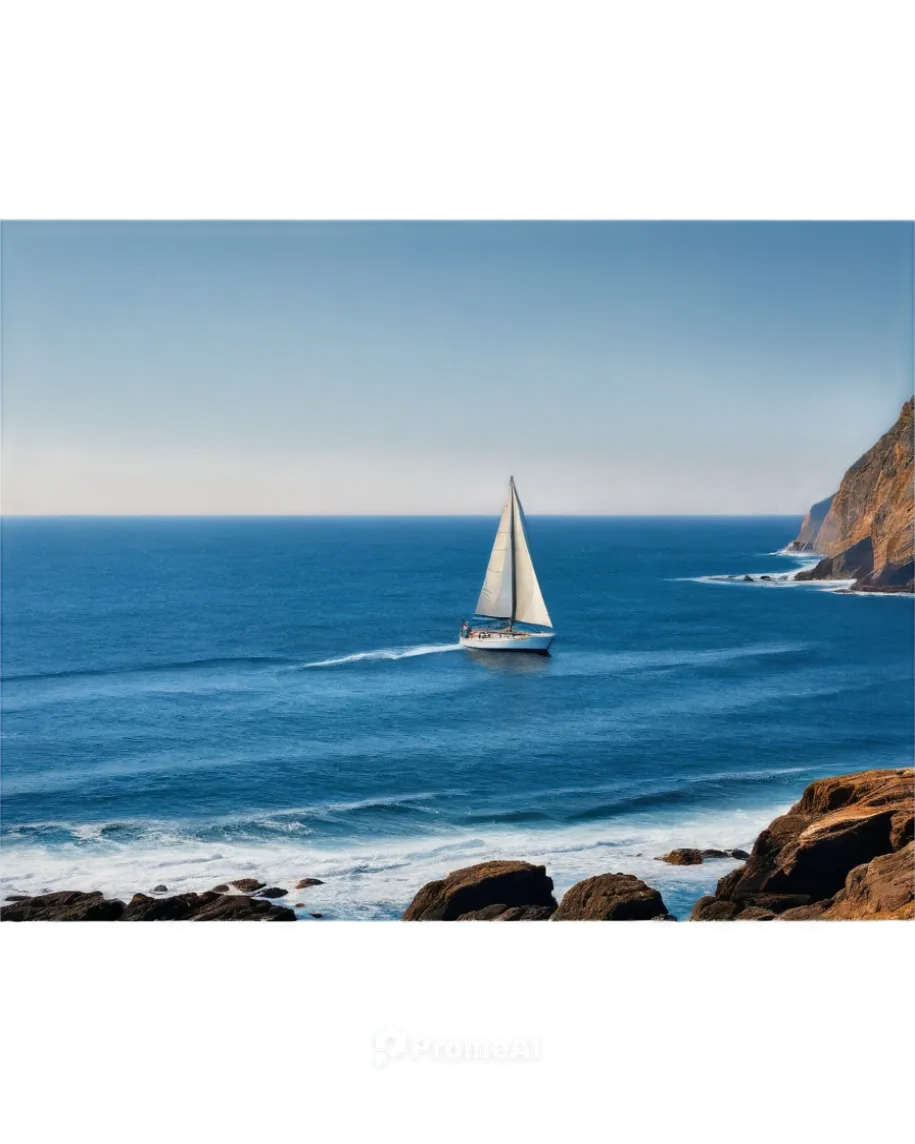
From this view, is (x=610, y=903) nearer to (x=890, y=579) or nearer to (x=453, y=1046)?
(x=453, y=1046)

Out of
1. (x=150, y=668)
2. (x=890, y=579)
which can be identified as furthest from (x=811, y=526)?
(x=150, y=668)

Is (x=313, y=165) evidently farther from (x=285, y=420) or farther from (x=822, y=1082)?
(x=822, y=1082)

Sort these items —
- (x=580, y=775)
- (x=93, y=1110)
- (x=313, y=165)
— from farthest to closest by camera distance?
1. (x=580, y=775)
2. (x=313, y=165)
3. (x=93, y=1110)

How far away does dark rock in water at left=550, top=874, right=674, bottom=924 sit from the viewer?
3.83 m

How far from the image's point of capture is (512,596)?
444 cm

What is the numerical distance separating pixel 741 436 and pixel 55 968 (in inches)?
136

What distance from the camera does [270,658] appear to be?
14.2 feet

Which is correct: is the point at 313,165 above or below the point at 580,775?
above

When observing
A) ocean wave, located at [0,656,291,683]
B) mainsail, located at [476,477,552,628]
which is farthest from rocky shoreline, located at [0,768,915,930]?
mainsail, located at [476,477,552,628]

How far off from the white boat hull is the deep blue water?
0.06 m

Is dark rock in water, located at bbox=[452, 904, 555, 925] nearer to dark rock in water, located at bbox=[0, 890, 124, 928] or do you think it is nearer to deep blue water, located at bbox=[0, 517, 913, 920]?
deep blue water, located at bbox=[0, 517, 913, 920]

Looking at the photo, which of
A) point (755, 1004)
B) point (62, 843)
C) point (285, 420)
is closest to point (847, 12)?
point (285, 420)

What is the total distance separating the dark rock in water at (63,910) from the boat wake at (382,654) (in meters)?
1.13

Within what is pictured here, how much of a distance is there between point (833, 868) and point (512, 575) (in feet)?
5.54
